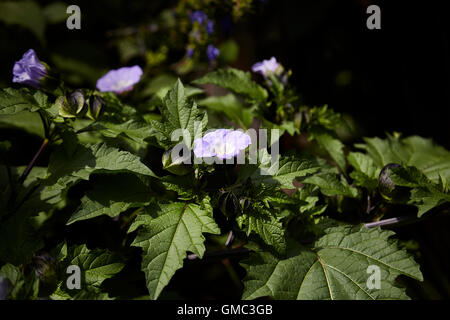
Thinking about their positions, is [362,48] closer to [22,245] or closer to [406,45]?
[406,45]

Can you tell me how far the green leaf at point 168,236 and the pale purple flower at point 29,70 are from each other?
2.16ft

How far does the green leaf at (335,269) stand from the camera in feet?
3.78

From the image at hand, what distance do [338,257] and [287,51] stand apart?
5.15 feet

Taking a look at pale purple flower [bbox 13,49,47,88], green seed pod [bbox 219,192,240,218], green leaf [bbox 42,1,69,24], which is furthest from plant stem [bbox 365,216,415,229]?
green leaf [bbox 42,1,69,24]

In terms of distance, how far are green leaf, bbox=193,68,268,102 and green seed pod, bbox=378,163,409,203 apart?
0.56 meters

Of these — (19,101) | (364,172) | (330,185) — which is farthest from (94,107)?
(364,172)

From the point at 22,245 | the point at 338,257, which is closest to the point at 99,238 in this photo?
the point at 22,245

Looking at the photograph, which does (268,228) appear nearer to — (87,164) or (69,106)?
(87,164)

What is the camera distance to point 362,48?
8.81ft

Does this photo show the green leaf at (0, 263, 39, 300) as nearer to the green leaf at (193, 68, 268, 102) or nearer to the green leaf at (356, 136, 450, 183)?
the green leaf at (193, 68, 268, 102)

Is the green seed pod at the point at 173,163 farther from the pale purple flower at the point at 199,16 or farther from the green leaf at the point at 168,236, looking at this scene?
the pale purple flower at the point at 199,16

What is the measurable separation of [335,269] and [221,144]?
504mm

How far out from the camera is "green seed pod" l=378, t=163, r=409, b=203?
136 cm

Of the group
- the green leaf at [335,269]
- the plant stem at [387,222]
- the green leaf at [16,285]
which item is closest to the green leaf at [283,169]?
the green leaf at [335,269]
